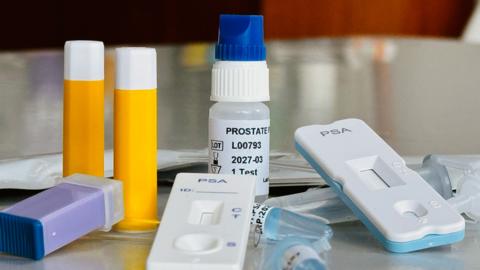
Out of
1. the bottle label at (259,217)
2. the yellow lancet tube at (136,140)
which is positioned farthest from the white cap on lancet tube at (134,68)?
the bottle label at (259,217)

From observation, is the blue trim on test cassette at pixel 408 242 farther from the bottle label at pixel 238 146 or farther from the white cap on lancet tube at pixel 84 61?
the white cap on lancet tube at pixel 84 61

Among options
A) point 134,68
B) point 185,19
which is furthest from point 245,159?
point 185,19

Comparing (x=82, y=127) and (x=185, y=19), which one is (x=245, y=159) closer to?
(x=82, y=127)

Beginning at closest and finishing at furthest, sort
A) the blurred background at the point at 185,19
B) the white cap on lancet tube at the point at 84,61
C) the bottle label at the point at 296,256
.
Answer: the bottle label at the point at 296,256, the white cap on lancet tube at the point at 84,61, the blurred background at the point at 185,19

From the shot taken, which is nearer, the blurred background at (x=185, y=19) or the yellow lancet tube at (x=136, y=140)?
the yellow lancet tube at (x=136, y=140)

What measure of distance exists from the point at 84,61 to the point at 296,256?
0.76 ft

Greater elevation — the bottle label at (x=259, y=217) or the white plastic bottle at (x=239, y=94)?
the white plastic bottle at (x=239, y=94)

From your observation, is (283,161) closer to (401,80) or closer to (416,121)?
(416,121)

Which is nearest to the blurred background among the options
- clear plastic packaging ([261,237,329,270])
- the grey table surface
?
the grey table surface

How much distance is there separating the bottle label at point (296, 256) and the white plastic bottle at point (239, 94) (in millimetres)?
138

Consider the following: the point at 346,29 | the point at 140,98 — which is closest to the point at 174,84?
the point at 140,98

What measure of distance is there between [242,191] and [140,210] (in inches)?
3.3

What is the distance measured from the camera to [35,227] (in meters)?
0.56

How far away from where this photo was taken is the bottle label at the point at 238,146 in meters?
0.68
